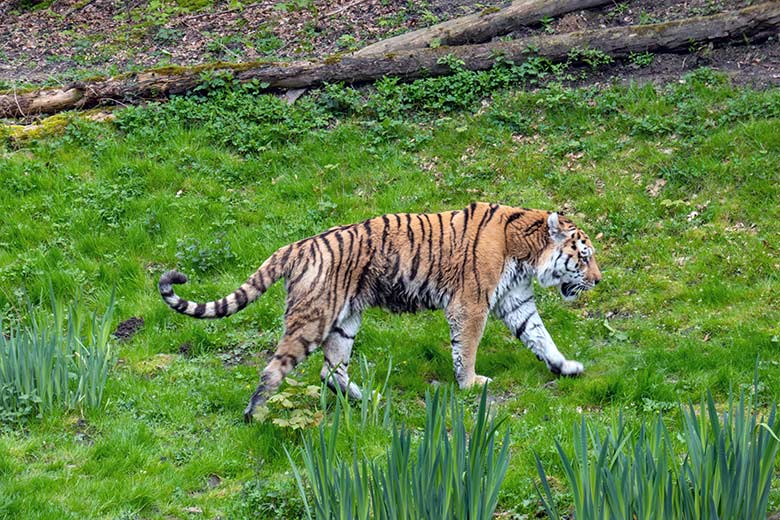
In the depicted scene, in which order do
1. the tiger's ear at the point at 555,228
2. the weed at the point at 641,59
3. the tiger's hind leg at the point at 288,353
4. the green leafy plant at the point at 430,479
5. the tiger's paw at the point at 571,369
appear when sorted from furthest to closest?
the weed at the point at 641,59 < the tiger's ear at the point at 555,228 < the tiger's paw at the point at 571,369 < the tiger's hind leg at the point at 288,353 < the green leafy plant at the point at 430,479

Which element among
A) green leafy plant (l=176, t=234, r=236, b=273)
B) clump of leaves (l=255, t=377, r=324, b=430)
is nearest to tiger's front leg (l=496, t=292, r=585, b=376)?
clump of leaves (l=255, t=377, r=324, b=430)

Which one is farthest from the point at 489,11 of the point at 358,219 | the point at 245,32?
the point at 358,219

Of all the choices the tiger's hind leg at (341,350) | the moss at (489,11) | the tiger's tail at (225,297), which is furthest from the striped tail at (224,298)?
the moss at (489,11)

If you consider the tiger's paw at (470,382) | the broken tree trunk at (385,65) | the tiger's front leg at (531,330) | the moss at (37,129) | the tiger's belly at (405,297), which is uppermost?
the broken tree trunk at (385,65)

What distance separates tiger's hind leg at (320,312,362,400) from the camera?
7.32 meters

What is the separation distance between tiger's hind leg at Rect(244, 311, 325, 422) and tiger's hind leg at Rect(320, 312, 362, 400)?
0.33 m

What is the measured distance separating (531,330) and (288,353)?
1958 millimetres

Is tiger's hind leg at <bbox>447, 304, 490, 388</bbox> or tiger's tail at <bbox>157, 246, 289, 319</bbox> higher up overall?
tiger's tail at <bbox>157, 246, 289, 319</bbox>

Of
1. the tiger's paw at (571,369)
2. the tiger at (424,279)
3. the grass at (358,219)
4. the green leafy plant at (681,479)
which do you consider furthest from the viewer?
the tiger's paw at (571,369)

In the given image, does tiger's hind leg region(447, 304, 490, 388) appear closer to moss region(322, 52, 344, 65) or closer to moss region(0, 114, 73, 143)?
moss region(322, 52, 344, 65)

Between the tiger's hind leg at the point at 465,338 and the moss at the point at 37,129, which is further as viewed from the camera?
the moss at the point at 37,129

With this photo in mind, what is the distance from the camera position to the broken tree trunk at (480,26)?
12.8m

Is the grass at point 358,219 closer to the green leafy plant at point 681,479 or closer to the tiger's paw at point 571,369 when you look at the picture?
the tiger's paw at point 571,369

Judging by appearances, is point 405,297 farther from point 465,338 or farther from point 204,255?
point 204,255
